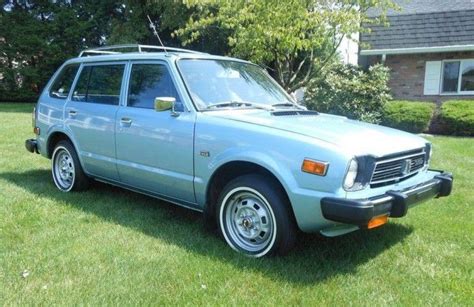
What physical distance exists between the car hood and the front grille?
60mm

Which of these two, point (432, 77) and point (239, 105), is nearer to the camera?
point (239, 105)

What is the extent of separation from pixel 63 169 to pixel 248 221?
10.8 feet

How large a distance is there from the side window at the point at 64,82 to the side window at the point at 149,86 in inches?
55.6

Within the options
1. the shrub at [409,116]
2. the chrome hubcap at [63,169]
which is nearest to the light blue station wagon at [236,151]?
the chrome hubcap at [63,169]

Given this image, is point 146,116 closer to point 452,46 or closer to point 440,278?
point 440,278

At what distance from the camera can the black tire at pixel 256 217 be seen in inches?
150

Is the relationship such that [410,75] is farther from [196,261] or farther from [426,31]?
[196,261]

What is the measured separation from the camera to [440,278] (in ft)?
12.0

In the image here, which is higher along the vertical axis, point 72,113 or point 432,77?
point 432,77

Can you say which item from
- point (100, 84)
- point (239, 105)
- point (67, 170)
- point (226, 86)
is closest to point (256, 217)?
point (239, 105)

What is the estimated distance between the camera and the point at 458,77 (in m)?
15.6

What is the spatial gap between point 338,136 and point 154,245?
1937mm

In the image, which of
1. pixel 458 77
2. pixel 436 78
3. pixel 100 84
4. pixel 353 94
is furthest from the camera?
pixel 436 78

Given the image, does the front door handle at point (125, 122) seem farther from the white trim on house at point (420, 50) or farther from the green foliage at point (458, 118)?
the white trim on house at point (420, 50)
